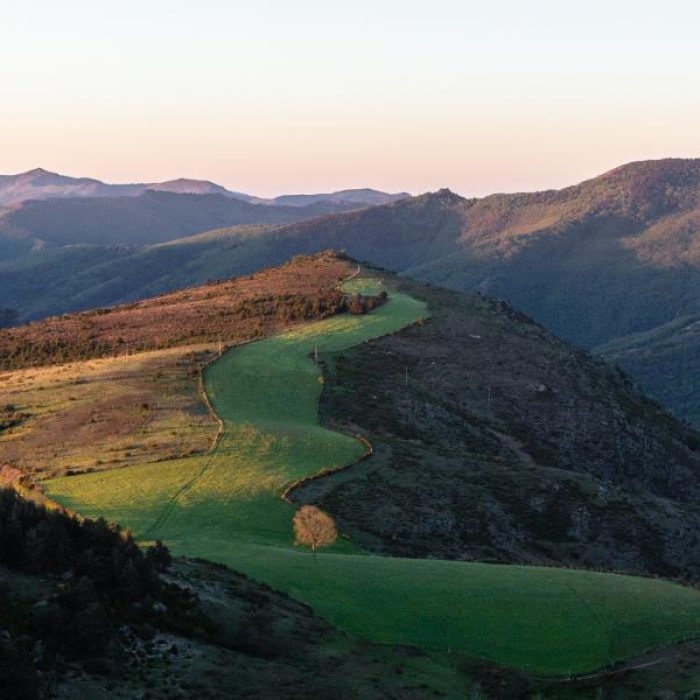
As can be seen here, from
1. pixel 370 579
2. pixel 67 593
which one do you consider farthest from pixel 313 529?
pixel 67 593

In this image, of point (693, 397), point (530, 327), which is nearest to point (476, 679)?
point (530, 327)

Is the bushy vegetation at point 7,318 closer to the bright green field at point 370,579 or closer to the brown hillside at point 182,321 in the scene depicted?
the brown hillside at point 182,321

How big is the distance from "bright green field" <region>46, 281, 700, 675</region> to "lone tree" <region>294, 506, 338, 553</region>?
0.63 metres

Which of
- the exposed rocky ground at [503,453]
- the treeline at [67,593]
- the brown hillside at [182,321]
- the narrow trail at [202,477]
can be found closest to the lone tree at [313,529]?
the exposed rocky ground at [503,453]

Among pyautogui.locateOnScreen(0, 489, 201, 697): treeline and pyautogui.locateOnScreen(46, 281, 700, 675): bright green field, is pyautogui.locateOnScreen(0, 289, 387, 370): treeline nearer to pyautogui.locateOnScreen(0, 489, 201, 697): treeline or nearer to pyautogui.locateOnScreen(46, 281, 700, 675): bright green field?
pyautogui.locateOnScreen(46, 281, 700, 675): bright green field

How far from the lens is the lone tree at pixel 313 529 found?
114ft

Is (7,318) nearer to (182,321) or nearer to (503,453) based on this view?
(182,321)

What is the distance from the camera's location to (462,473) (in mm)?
48781

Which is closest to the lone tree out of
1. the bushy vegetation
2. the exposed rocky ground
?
the exposed rocky ground

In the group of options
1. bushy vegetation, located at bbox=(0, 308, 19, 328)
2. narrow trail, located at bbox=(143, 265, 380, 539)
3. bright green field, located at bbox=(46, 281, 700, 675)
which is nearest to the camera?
bright green field, located at bbox=(46, 281, 700, 675)

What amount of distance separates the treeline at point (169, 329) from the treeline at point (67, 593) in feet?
172

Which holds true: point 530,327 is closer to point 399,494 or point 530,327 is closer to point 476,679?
point 399,494

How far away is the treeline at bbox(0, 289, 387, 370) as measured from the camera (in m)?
78.3

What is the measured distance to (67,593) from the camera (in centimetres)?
2120
